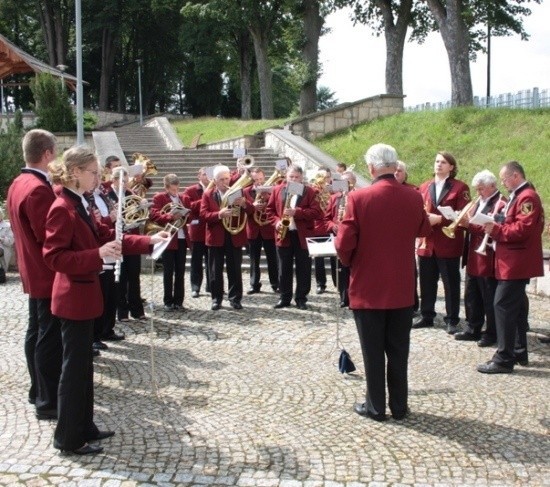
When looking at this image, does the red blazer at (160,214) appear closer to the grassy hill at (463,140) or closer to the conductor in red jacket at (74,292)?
the conductor in red jacket at (74,292)

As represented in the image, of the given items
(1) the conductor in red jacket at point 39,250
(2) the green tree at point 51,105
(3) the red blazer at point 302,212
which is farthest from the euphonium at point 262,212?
(2) the green tree at point 51,105

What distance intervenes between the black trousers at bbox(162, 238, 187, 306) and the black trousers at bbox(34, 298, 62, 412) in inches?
175

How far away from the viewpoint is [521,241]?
7.01 metres

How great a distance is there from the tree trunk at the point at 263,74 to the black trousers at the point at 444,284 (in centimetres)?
2558

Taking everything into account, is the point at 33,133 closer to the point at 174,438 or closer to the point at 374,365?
the point at 174,438

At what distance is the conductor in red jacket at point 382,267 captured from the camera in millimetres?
5570

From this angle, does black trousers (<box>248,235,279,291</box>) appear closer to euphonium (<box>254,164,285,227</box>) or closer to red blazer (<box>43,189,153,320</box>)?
euphonium (<box>254,164,285,227</box>)

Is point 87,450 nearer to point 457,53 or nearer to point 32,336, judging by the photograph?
point 32,336

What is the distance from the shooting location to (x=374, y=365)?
225 inches

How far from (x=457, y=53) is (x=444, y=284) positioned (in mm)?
15921

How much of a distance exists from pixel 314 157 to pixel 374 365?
548 inches

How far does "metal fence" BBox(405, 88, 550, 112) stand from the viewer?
859 inches

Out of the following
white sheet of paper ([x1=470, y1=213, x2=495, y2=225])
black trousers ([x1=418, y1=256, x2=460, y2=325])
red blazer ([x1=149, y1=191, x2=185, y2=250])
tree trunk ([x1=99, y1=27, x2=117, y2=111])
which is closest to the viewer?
white sheet of paper ([x1=470, y1=213, x2=495, y2=225])

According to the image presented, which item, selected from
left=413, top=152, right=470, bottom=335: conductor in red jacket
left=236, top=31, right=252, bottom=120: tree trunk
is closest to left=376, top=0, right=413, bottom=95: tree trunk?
left=236, top=31, right=252, bottom=120: tree trunk
